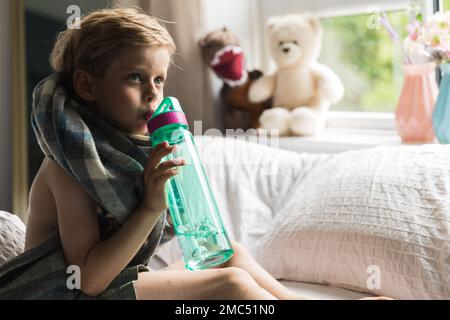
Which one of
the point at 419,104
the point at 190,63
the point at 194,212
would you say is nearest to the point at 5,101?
the point at 190,63

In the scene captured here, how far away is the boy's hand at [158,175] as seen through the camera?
0.73 metres

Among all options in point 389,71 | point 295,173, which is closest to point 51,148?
point 295,173

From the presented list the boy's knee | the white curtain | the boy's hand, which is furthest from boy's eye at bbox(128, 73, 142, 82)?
the white curtain

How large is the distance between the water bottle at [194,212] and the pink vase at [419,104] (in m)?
0.88

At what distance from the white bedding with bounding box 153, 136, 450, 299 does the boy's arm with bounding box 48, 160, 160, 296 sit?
428 mm

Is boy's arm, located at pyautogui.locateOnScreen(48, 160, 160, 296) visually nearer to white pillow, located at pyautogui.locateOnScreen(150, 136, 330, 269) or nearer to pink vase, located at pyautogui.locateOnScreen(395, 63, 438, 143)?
white pillow, located at pyautogui.locateOnScreen(150, 136, 330, 269)

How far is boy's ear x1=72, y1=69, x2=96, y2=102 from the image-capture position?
2.70 ft

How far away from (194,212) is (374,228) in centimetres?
38

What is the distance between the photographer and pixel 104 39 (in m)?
0.80

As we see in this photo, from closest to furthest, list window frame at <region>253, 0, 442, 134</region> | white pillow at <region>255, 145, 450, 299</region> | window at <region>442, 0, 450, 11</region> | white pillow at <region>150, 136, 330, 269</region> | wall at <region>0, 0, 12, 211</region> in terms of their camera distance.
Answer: white pillow at <region>255, 145, 450, 299</region> → white pillow at <region>150, 136, 330, 269</region> → wall at <region>0, 0, 12, 211</region> → window at <region>442, 0, 450, 11</region> → window frame at <region>253, 0, 442, 134</region>

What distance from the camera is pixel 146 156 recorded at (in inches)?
33.0

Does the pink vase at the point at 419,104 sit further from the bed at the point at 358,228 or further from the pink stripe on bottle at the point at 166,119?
the pink stripe on bottle at the point at 166,119

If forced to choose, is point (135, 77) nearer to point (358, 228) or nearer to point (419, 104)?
point (358, 228)

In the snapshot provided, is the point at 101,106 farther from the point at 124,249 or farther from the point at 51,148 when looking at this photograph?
the point at 124,249
